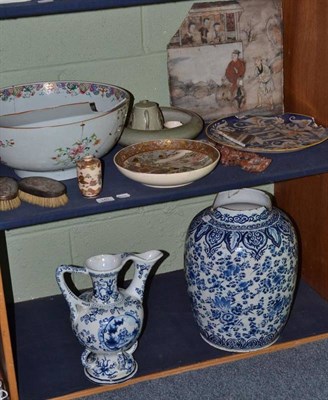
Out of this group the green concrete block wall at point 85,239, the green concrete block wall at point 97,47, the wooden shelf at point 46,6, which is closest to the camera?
the wooden shelf at point 46,6

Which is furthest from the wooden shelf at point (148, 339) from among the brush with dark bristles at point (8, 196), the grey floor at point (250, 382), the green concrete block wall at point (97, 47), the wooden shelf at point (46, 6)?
the wooden shelf at point (46, 6)

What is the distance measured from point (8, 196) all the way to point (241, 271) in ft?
1.54

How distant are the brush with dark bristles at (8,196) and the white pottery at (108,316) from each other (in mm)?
195

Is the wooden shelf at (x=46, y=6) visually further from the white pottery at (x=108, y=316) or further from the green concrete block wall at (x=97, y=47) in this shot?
the white pottery at (x=108, y=316)

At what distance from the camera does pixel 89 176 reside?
1.44 meters

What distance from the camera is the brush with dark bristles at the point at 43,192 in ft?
4.68

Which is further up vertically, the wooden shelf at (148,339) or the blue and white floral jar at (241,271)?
the blue and white floral jar at (241,271)

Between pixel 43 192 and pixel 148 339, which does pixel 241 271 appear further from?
pixel 43 192

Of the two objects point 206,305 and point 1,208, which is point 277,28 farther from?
point 1,208

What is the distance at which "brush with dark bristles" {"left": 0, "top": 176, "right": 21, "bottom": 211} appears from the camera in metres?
1.42

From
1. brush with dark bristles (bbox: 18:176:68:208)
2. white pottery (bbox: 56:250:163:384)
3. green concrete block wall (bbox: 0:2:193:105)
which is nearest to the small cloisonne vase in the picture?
brush with dark bristles (bbox: 18:176:68:208)

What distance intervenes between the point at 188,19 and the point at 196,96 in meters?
0.17

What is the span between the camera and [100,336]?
5.14 ft

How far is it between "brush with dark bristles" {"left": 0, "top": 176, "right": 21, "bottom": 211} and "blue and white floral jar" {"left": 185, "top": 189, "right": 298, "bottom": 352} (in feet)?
1.22
